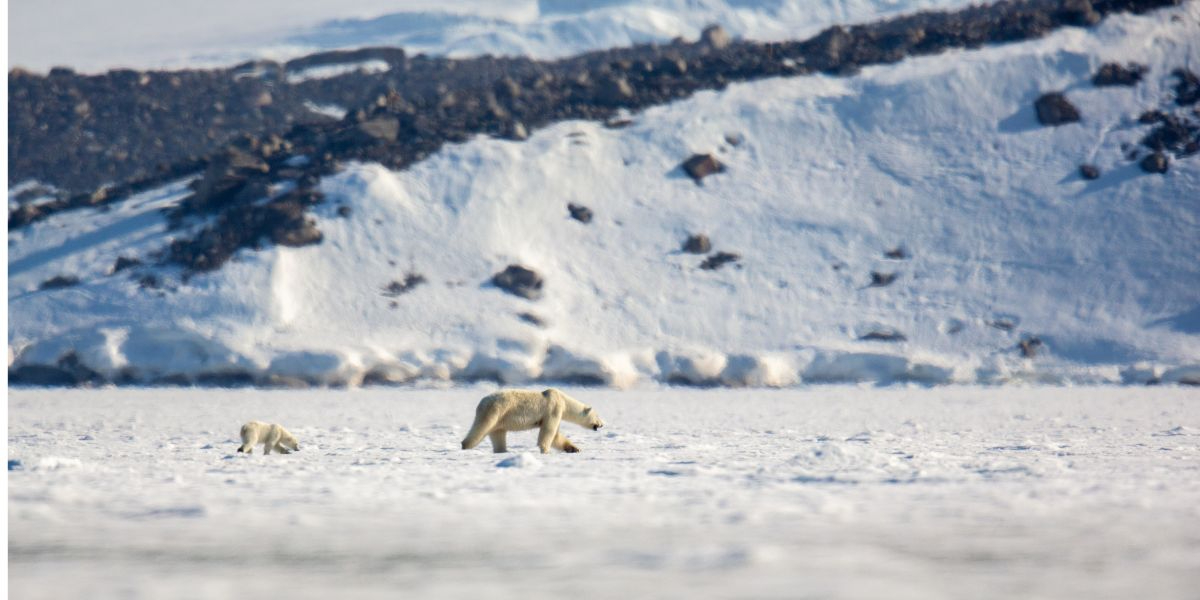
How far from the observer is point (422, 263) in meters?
33.8

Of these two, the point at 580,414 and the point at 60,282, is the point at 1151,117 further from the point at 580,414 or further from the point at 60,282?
the point at 60,282

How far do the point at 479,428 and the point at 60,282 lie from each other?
24.4 meters

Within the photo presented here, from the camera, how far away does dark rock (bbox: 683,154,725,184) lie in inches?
1511

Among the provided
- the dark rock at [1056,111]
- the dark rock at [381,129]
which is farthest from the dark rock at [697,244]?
the dark rock at [1056,111]

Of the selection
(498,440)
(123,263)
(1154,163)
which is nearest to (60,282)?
(123,263)

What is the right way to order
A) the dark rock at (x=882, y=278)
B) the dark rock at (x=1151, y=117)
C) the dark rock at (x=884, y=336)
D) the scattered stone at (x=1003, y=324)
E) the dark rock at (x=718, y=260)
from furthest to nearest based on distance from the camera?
the dark rock at (x=1151, y=117)
the dark rock at (x=718, y=260)
the dark rock at (x=882, y=278)
the scattered stone at (x=1003, y=324)
the dark rock at (x=884, y=336)

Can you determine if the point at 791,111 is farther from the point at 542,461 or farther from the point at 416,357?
the point at 542,461

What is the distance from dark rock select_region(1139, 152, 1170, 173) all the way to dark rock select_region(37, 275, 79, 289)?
32892mm

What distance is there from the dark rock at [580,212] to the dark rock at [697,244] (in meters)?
3.08

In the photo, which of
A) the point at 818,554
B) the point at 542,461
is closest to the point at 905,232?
the point at 542,461

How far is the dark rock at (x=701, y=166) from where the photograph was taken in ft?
126

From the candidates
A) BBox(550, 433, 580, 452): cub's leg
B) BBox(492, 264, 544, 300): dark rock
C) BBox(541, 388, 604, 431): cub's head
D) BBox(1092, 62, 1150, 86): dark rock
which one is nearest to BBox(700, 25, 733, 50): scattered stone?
BBox(1092, 62, 1150, 86): dark rock

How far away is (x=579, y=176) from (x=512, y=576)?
31.5 metres

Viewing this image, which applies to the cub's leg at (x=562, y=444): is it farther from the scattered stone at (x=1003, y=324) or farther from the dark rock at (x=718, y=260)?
the scattered stone at (x=1003, y=324)
